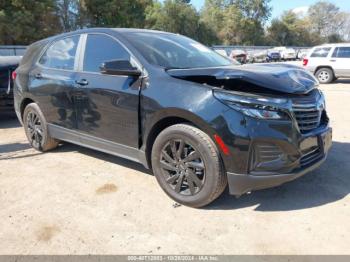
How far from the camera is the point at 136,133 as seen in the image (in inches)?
151

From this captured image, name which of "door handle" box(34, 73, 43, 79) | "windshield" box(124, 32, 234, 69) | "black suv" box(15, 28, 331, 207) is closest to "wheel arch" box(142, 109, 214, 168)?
"black suv" box(15, 28, 331, 207)

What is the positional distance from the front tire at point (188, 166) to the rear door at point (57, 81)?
5.11 ft

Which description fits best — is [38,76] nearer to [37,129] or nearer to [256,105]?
[37,129]

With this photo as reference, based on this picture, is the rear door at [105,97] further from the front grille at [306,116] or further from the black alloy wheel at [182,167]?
the front grille at [306,116]

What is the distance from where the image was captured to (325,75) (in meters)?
15.1

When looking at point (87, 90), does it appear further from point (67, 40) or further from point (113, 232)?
point (113, 232)

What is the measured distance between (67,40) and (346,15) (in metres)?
107

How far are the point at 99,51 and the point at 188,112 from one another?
162cm

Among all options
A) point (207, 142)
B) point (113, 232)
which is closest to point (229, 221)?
point (207, 142)

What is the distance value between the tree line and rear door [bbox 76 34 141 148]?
29.3 meters

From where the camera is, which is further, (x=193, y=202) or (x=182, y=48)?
(x=182, y=48)

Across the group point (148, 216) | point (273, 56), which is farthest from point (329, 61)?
point (273, 56)

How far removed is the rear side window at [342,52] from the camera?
14492mm

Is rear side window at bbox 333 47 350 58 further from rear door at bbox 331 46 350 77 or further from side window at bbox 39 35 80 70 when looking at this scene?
side window at bbox 39 35 80 70
